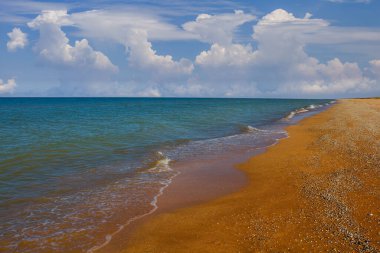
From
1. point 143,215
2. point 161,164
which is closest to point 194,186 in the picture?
point 143,215

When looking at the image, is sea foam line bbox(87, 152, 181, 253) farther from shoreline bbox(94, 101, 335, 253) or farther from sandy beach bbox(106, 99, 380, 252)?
sandy beach bbox(106, 99, 380, 252)

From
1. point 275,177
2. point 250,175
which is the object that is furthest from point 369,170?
point 250,175

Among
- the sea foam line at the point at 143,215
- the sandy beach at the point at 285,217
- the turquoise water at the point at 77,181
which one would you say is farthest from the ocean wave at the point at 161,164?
the sandy beach at the point at 285,217

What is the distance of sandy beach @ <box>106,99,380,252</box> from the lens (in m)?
10.1

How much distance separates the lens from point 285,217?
1200 cm

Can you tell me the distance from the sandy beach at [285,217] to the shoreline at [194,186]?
0.38m

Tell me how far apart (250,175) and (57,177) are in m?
10.9

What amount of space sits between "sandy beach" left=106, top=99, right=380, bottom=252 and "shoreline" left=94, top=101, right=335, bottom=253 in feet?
1.23

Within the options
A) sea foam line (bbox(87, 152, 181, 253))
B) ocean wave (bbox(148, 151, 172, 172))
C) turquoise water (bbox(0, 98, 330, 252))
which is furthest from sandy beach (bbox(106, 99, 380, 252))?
ocean wave (bbox(148, 151, 172, 172))

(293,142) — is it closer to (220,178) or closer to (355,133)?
(355,133)

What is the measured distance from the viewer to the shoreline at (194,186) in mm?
11702

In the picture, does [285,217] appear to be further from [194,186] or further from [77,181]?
[77,181]

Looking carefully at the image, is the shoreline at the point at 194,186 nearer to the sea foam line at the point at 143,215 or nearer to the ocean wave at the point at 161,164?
the sea foam line at the point at 143,215

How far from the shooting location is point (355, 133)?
31672 millimetres
